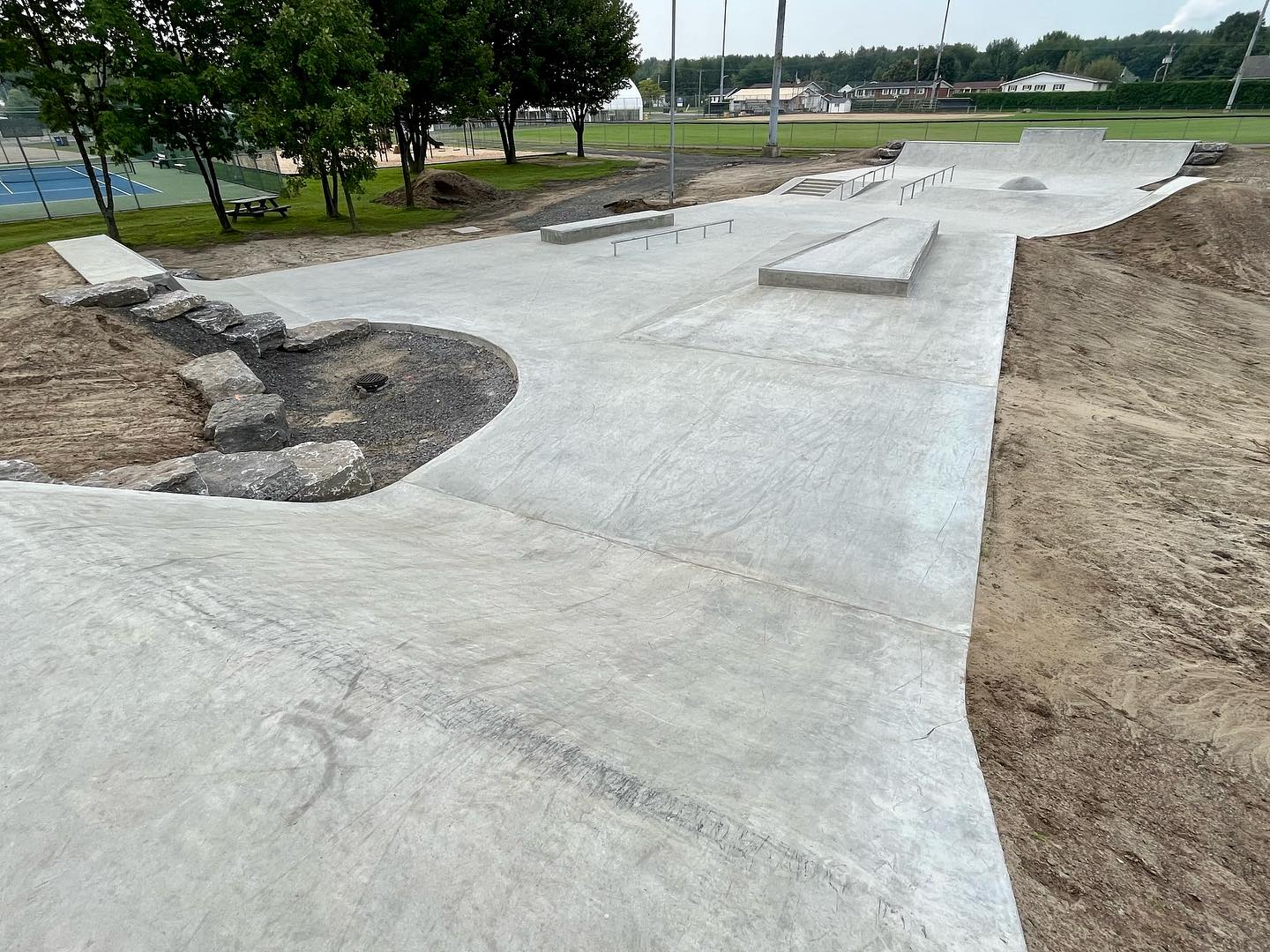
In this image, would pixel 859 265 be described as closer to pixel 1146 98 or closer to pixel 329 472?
pixel 329 472

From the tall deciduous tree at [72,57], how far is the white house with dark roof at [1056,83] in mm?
120784

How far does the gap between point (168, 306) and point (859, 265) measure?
507 inches

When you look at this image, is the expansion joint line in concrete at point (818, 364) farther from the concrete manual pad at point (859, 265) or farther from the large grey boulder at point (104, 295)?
the large grey boulder at point (104, 295)

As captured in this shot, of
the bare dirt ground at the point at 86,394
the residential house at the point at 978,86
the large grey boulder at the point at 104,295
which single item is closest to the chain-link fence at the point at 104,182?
the large grey boulder at the point at 104,295

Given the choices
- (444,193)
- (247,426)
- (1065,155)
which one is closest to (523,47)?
(444,193)

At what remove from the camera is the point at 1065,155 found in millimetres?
31172

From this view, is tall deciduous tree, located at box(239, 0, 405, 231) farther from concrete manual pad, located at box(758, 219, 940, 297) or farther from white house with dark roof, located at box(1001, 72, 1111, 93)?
white house with dark roof, located at box(1001, 72, 1111, 93)

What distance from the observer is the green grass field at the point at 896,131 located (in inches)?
1670

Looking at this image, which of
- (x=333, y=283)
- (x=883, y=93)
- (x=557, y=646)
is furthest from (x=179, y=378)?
(x=883, y=93)

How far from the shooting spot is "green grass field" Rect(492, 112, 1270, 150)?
42406 mm

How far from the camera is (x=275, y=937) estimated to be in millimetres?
2051

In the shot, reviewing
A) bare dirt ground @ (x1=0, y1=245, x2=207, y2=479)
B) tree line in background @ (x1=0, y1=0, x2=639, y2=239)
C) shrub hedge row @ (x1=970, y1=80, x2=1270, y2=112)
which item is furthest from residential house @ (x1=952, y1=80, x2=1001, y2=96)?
bare dirt ground @ (x1=0, y1=245, x2=207, y2=479)

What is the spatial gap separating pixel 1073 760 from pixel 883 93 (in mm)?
142422

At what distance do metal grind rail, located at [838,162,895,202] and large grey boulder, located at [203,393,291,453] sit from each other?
24.5 metres
